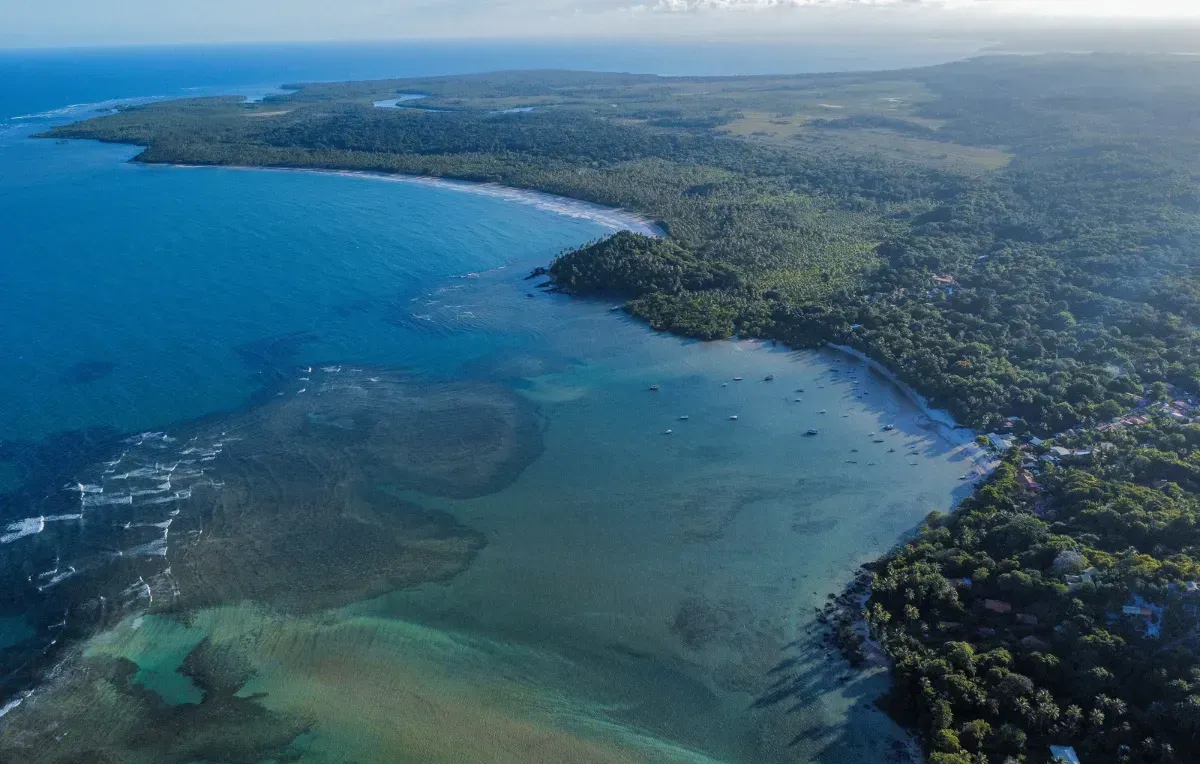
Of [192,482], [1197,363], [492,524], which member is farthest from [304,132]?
[1197,363]

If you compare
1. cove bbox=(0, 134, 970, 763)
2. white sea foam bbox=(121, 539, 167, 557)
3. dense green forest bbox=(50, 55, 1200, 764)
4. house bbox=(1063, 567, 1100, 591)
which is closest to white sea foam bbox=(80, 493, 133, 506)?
cove bbox=(0, 134, 970, 763)

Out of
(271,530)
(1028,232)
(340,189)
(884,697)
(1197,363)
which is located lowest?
(884,697)

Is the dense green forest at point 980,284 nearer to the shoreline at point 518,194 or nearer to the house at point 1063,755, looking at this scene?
the house at point 1063,755

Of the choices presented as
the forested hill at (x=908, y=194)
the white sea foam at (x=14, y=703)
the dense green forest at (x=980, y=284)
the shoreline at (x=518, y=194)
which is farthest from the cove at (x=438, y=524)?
the shoreline at (x=518, y=194)

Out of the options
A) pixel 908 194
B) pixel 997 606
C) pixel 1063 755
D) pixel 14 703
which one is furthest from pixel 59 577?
pixel 908 194

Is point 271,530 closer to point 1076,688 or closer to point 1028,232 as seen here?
point 1076,688

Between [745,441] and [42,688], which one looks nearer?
[42,688]
